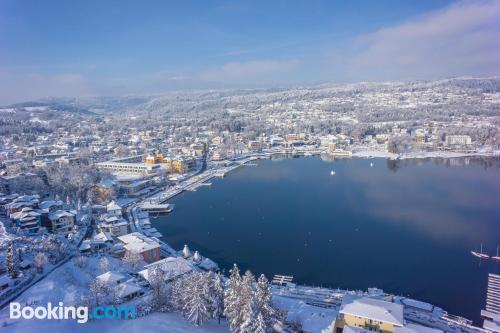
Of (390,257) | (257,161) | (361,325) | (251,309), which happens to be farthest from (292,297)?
(257,161)

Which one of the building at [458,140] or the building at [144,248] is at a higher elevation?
the building at [458,140]

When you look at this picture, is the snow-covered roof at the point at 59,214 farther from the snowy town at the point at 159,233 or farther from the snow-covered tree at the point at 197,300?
the snow-covered tree at the point at 197,300

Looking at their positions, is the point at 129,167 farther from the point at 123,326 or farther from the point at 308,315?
the point at 308,315

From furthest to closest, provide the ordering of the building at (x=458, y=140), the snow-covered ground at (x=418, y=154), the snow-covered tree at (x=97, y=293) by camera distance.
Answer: the building at (x=458, y=140) < the snow-covered ground at (x=418, y=154) < the snow-covered tree at (x=97, y=293)

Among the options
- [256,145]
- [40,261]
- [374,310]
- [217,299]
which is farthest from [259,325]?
[256,145]

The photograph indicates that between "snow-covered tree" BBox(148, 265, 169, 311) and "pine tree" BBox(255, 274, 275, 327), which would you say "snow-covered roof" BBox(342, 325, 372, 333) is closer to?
"pine tree" BBox(255, 274, 275, 327)

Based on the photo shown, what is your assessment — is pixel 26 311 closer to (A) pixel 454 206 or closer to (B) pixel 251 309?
(B) pixel 251 309

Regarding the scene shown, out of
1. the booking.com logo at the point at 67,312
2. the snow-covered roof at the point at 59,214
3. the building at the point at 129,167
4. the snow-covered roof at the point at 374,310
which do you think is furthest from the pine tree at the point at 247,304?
the building at the point at 129,167
